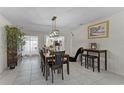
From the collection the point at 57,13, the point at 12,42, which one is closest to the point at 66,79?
the point at 57,13

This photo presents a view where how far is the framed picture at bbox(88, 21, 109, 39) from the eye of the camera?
4.65 m

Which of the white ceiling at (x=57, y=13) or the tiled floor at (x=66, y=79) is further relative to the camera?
the white ceiling at (x=57, y=13)

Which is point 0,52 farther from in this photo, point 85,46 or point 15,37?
point 85,46

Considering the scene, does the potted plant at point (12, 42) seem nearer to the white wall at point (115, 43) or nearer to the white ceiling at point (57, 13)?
the white ceiling at point (57, 13)

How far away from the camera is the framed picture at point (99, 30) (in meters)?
4.65

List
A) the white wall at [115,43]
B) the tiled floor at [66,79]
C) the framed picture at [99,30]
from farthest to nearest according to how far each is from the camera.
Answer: the framed picture at [99,30] < the white wall at [115,43] < the tiled floor at [66,79]

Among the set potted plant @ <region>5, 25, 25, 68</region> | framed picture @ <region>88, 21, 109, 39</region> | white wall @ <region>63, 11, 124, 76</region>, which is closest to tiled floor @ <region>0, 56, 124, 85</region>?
white wall @ <region>63, 11, 124, 76</region>

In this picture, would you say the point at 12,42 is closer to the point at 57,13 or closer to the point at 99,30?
the point at 57,13

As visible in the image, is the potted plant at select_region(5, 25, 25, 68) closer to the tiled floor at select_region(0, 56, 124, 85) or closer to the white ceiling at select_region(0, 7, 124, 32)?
the white ceiling at select_region(0, 7, 124, 32)

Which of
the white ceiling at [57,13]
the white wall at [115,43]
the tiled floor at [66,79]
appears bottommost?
the tiled floor at [66,79]

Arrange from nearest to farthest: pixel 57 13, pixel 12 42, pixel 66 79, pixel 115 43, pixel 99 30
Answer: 1. pixel 66 79
2. pixel 115 43
3. pixel 57 13
4. pixel 12 42
5. pixel 99 30

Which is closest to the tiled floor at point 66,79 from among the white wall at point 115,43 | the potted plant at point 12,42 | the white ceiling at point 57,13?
the white wall at point 115,43

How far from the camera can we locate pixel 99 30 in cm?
503
